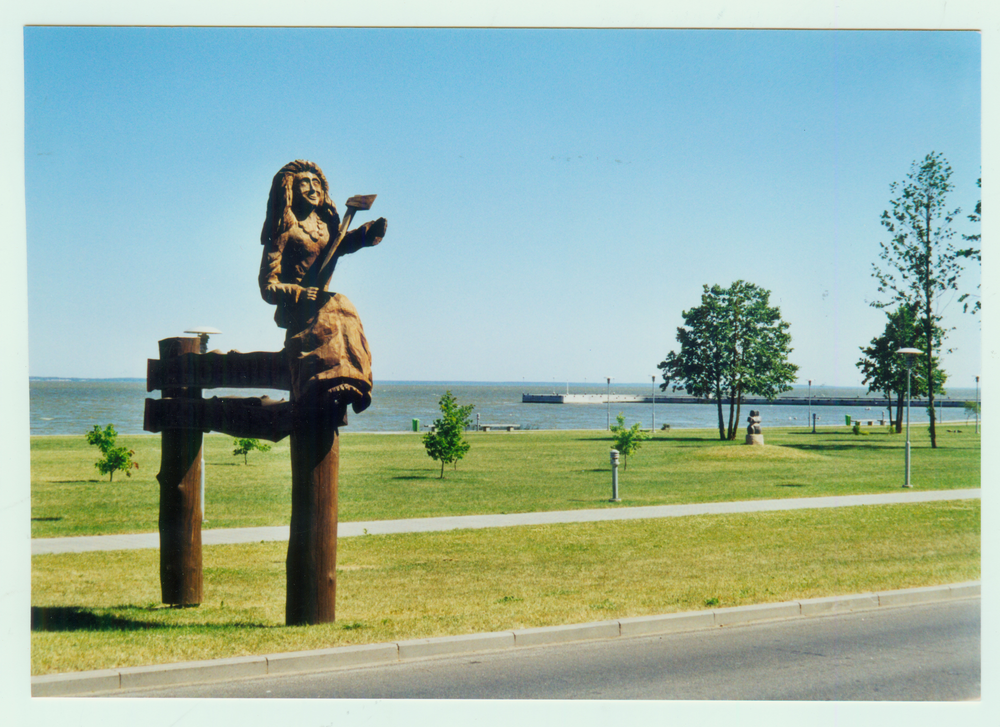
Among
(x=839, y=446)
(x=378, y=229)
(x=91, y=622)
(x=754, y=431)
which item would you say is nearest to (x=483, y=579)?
(x=91, y=622)

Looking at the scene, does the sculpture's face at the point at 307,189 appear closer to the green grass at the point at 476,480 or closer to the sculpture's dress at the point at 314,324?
the sculpture's dress at the point at 314,324

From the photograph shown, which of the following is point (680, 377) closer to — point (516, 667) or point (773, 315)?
point (773, 315)

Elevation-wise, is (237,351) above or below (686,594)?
above

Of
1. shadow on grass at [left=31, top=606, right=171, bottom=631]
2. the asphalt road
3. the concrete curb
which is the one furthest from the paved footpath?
the asphalt road

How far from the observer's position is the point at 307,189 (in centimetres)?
750

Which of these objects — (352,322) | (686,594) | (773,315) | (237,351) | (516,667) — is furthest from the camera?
(773,315)

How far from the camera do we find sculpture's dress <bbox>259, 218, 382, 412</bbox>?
7.04 m

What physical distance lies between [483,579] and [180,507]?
3433 millimetres

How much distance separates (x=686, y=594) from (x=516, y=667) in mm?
2842

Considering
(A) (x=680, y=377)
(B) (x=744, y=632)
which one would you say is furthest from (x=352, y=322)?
(A) (x=680, y=377)

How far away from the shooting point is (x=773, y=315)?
59.3 meters

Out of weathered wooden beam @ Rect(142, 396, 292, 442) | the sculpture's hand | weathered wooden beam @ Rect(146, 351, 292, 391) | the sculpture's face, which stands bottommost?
weathered wooden beam @ Rect(142, 396, 292, 442)

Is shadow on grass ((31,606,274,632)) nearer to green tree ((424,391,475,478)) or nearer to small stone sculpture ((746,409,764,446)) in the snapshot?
green tree ((424,391,475,478))

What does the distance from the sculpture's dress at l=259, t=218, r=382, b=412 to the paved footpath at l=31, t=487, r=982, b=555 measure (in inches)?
250
